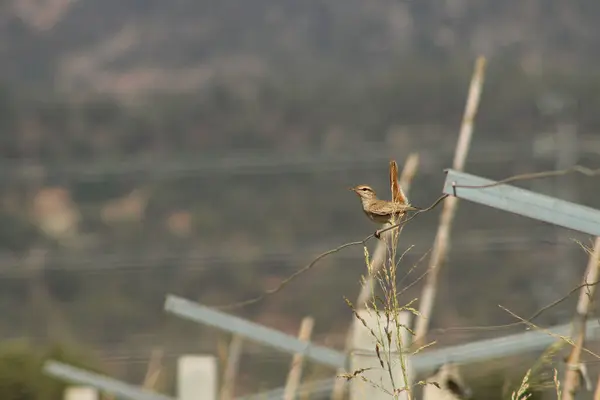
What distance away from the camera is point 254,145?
28859mm

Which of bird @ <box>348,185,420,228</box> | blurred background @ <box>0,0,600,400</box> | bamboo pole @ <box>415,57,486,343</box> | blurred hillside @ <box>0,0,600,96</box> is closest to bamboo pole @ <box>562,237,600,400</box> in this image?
bird @ <box>348,185,420,228</box>

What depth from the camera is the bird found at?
11.6 ft

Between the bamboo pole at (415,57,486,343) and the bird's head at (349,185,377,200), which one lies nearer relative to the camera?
the bird's head at (349,185,377,200)

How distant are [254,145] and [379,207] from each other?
82.5ft

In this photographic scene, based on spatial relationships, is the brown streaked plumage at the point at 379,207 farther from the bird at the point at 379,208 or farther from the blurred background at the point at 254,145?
the blurred background at the point at 254,145

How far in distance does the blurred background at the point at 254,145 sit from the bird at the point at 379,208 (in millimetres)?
16546

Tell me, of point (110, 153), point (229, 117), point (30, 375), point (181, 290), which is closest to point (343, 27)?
point (229, 117)

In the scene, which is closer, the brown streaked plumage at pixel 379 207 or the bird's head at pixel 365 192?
the brown streaked plumage at pixel 379 207

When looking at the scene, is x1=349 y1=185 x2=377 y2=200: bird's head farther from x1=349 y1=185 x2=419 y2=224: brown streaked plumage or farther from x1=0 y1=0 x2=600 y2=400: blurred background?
x1=0 y1=0 x2=600 y2=400: blurred background

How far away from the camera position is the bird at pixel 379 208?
11.6 feet

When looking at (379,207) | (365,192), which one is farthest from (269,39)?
(379,207)

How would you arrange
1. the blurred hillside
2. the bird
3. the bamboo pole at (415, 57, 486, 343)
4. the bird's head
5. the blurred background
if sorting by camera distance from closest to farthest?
the bird, the bird's head, the bamboo pole at (415, 57, 486, 343), the blurred background, the blurred hillside

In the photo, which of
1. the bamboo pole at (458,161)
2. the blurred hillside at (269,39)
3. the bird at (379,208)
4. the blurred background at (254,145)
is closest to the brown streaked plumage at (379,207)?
the bird at (379,208)

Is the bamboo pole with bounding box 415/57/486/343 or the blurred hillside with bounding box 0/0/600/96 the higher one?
the blurred hillside with bounding box 0/0/600/96
